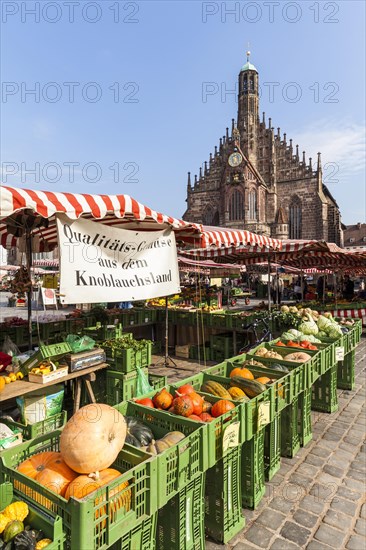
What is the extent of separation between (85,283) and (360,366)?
281 inches

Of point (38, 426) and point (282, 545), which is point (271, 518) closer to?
point (282, 545)

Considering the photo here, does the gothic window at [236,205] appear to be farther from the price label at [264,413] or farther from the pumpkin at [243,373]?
the price label at [264,413]

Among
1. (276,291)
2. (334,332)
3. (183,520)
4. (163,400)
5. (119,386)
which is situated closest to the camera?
(183,520)

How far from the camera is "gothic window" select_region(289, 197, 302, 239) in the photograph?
41875 mm

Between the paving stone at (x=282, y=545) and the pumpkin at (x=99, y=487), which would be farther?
the paving stone at (x=282, y=545)

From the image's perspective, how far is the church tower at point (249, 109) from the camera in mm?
45719

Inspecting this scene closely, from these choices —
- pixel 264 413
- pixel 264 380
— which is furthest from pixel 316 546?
pixel 264 380

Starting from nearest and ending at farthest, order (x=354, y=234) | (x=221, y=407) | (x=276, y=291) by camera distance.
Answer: (x=221, y=407), (x=276, y=291), (x=354, y=234)

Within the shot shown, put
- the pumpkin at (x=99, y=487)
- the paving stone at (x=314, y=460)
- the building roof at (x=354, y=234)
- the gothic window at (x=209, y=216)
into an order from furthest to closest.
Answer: the building roof at (x=354, y=234)
the gothic window at (x=209, y=216)
the paving stone at (x=314, y=460)
the pumpkin at (x=99, y=487)

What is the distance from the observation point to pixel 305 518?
2.98 metres

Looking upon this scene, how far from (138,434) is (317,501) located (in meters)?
2.00

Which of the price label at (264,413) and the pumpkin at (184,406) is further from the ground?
the pumpkin at (184,406)

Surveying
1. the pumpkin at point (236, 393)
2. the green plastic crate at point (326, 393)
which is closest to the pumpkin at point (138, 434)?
the pumpkin at point (236, 393)

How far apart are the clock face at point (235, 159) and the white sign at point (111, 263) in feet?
136
